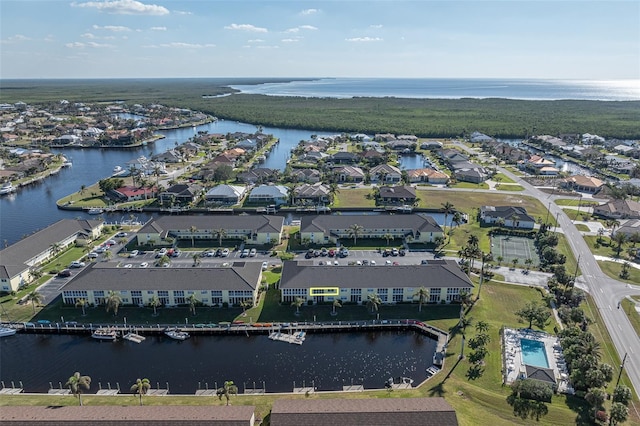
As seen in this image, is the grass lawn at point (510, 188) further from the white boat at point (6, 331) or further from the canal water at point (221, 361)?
the white boat at point (6, 331)

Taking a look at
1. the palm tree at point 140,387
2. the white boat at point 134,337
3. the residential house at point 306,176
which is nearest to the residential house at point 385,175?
the residential house at point 306,176

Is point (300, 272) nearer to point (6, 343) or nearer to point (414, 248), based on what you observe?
point (414, 248)

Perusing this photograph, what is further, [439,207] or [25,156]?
Result: [25,156]

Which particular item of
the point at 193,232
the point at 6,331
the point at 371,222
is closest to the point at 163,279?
the point at 6,331

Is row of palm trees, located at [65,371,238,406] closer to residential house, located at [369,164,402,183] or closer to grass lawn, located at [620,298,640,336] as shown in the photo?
grass lawn, located at [620,298,640,336]

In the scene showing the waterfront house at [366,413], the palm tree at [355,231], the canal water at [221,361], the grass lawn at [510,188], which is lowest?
the canal water at [221,361]

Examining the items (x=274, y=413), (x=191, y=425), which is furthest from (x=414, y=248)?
(x=191, y=425)
